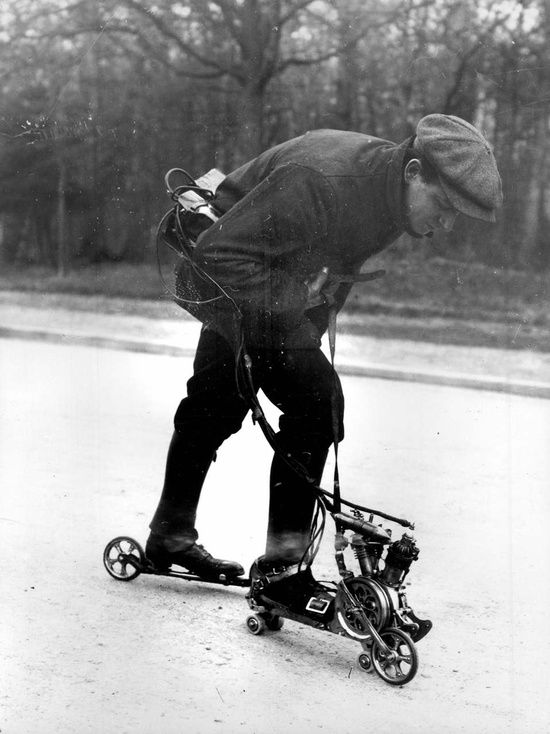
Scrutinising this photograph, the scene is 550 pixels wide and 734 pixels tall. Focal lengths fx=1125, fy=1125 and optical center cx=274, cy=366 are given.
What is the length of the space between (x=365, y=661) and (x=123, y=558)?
1083mm

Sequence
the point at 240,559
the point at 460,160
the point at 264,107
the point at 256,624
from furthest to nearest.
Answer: the point at 240,559 < the point at 264,107 < the point at 256,624 < the point at 460,160

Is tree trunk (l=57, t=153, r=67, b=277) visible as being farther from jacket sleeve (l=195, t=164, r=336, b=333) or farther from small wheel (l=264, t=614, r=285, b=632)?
small wheel (l=264, t=614, r=285, b=632)

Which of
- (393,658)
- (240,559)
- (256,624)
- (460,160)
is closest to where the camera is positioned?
(393,658)

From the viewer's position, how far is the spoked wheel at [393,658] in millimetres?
3537

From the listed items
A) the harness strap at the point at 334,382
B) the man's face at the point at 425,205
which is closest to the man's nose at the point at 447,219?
the man's face at the point at 425,205

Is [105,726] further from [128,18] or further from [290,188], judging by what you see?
[128,18]

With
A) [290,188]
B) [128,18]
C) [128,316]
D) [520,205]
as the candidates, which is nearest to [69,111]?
[128,18]

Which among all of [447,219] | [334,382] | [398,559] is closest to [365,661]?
[398,559]

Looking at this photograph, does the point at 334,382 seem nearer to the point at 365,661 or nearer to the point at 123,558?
the point at 365,661

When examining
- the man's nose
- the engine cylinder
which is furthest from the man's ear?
the engine cylinder

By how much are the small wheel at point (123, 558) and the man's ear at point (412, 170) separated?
65.9 inches

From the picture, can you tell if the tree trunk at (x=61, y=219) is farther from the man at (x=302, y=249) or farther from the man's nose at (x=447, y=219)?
the man's nose at (x=447, y=219)

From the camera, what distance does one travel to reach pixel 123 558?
4.25 metres

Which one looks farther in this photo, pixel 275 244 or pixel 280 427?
pixel 280 427
